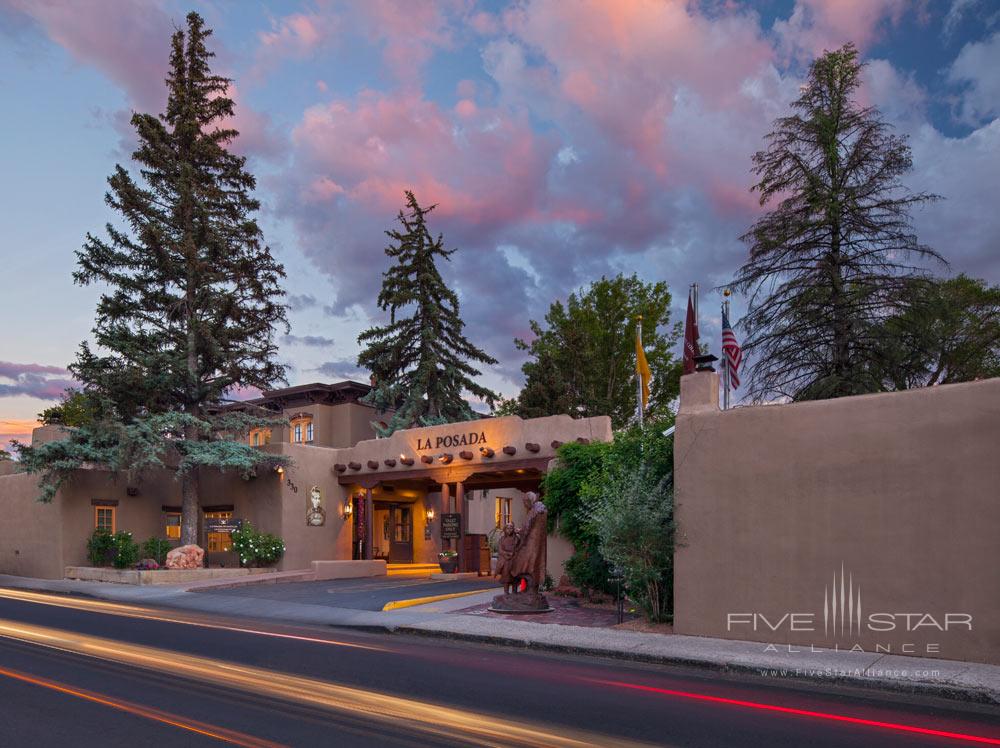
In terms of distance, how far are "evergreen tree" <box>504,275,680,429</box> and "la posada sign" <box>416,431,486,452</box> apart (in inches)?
598

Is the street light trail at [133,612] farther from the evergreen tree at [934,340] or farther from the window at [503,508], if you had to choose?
the window at [503,508]

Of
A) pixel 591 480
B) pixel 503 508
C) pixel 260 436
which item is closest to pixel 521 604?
pixel 591 480

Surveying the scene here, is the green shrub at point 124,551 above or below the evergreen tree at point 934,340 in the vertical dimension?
below

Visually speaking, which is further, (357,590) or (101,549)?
(101,549)

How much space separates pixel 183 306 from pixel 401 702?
25.6m

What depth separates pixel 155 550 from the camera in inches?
1106

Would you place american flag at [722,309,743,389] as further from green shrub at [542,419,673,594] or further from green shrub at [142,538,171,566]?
green shrub at [142,538,171,566]

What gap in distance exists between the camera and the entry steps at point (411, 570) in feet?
96.2

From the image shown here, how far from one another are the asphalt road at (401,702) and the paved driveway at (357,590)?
23.9 ft

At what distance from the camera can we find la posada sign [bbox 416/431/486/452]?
26406mm

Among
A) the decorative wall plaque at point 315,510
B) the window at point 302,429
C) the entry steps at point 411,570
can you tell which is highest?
the window at point 302,429

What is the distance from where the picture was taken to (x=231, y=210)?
31906 mm

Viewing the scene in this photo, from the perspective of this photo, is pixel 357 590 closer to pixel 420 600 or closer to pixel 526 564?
pixel 420 600

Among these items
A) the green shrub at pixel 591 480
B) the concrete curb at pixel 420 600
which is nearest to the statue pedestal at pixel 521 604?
the green shrub at pixel 591 480
